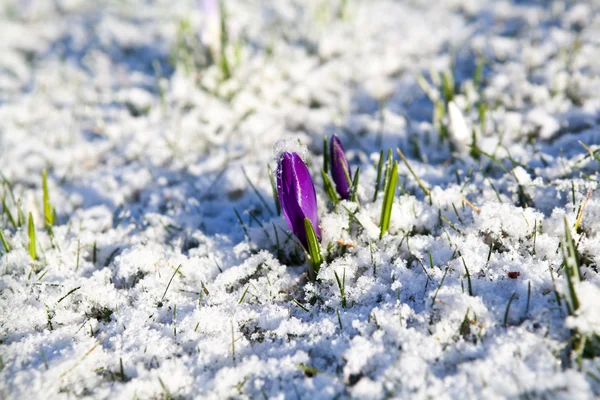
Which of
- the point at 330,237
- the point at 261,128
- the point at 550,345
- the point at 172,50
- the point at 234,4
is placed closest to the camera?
the point at 550,345

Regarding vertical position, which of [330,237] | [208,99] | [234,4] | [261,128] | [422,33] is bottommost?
[330,237]

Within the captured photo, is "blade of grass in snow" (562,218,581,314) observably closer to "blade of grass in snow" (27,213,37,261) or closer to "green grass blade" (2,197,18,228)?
"blade of grass in snow" (27,213,37,261)

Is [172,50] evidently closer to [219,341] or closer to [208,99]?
[208,99]

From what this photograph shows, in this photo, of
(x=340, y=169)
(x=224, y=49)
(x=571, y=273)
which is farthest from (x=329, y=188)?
(x=224, y=49)

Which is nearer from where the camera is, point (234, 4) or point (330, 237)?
point (330, 237)

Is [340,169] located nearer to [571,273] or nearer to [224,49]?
[571,273]

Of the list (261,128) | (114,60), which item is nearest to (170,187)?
(261,128)
